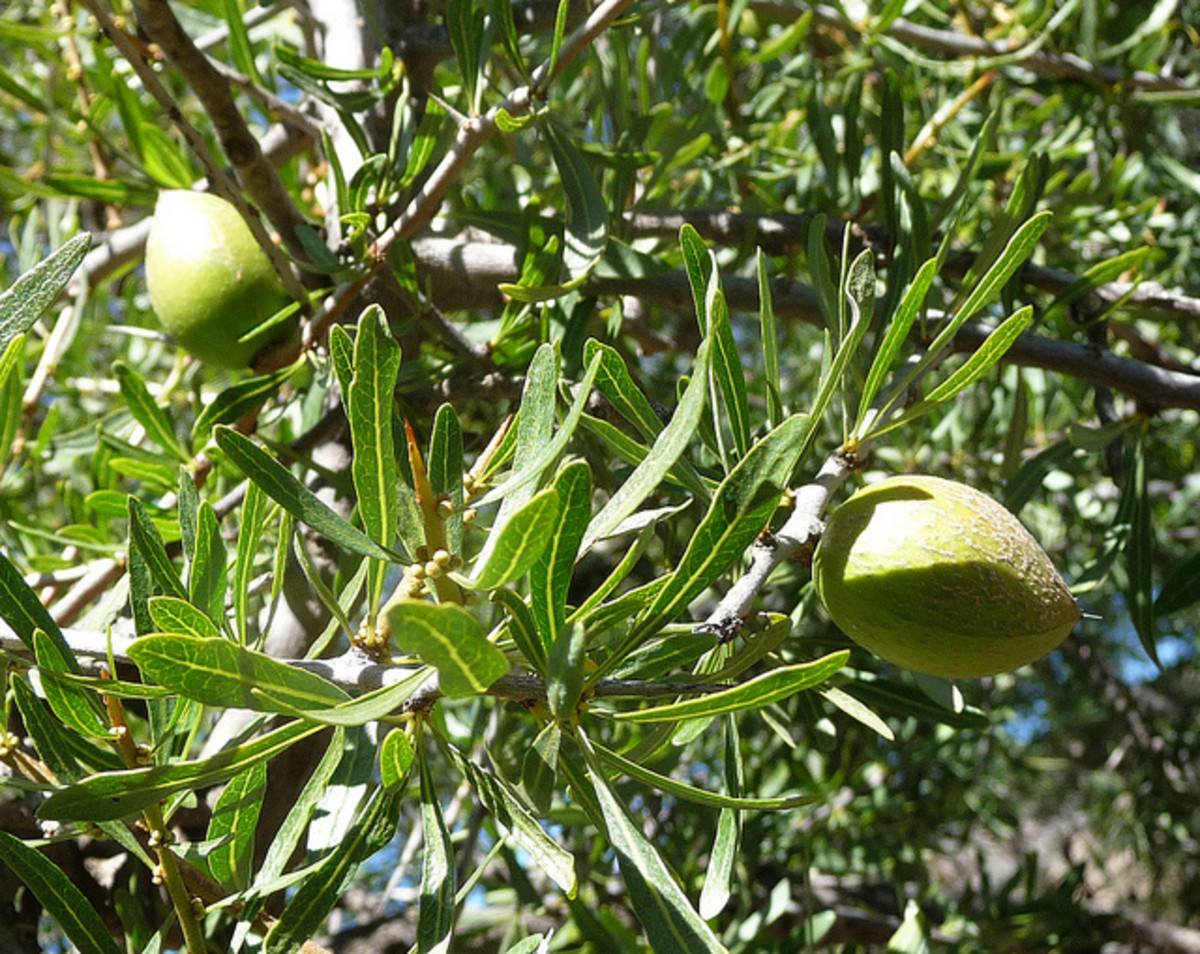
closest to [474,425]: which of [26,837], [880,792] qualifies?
[26,837]

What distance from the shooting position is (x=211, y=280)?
1.06 meters

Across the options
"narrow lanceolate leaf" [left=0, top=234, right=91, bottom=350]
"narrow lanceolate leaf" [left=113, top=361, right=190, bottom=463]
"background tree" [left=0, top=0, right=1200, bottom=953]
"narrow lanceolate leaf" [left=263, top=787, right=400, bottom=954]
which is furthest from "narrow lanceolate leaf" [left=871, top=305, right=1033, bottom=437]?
"narrow lanceolate leaf" [left=113, top=361, right=190, bottom=463]

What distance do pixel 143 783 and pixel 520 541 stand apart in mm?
257

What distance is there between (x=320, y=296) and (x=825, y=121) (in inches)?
32.6

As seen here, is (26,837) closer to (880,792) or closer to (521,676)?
(521,676)

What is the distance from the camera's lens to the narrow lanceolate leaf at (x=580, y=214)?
1006 mm

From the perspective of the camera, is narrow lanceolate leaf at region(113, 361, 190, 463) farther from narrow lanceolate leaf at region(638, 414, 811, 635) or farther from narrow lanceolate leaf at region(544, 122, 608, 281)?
narrow lanceolate leaf at region(638, 414, 811, 635)

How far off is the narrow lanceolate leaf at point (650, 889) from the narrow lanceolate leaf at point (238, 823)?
25cm

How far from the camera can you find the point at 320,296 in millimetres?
1175

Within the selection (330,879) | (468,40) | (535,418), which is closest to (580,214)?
(468,40)

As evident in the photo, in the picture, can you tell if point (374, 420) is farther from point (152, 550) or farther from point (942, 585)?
point (942, 585)

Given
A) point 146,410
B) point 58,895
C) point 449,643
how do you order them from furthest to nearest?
1. point 146,410
2. point 58,895
3. point 449,643

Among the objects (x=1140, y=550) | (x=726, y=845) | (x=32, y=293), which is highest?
(x=32, y=293)

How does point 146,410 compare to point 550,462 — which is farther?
point 146,410
